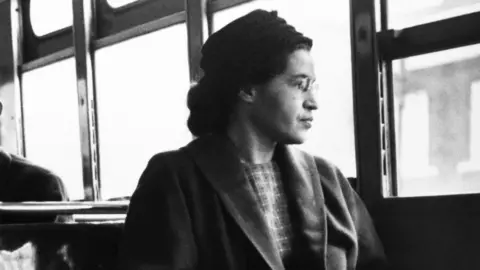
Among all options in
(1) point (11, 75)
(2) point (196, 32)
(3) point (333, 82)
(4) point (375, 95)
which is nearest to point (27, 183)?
(2) point (196, 32)

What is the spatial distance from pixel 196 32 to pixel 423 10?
121 cm

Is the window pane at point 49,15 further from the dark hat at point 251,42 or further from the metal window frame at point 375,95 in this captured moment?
the dark hat at point 251,42

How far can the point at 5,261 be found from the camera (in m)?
1.77

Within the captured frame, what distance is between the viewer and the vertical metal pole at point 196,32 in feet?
10.2

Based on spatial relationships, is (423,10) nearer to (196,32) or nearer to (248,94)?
(248,94)

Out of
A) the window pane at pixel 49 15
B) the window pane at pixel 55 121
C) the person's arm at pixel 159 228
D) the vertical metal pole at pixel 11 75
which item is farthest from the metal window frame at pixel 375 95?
the vertical metal pole at pixel 11 75

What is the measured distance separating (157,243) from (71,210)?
0.56m

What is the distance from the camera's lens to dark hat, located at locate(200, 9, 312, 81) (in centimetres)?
145

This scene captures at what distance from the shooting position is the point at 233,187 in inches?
56.7

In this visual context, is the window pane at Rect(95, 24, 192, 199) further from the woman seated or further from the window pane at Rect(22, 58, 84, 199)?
the woman seated

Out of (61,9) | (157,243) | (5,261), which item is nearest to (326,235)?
(157,243)

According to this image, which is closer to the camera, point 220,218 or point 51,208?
point 220,218

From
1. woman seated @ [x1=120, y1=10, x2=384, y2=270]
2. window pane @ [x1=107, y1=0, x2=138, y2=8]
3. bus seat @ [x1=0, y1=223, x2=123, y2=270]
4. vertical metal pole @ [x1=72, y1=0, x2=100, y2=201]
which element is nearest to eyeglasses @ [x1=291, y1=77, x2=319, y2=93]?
woman seated @ [x1=120, y1=10, x2=384, y2=270]

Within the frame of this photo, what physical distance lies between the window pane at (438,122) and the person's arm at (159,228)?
109cm
